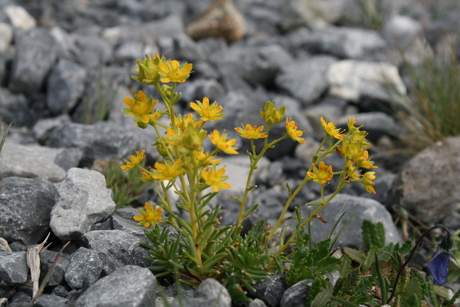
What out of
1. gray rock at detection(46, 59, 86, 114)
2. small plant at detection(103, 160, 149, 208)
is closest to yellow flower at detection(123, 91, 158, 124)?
small plant at detection(103, 160, 149, 208)

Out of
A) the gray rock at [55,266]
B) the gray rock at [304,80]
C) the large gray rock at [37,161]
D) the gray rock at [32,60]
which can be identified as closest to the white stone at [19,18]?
the gray rock at [32,60]

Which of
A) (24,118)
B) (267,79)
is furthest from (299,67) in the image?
(24,118)

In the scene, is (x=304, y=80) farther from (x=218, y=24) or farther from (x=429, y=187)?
(x=429, y=187)

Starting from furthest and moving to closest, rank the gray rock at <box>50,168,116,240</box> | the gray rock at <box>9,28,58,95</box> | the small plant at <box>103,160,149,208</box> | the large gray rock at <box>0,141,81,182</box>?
the gray rock at <box>9,28,58,95</box>, the small plant at <box>103,160,149,208</box>, the large gray rock at <box>0,141,81,182</box>, the gray rock at <box>50,168,116,240</box>

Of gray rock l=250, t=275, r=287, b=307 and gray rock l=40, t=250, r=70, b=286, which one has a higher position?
gray rock l=40, t=250, r=70, b=286

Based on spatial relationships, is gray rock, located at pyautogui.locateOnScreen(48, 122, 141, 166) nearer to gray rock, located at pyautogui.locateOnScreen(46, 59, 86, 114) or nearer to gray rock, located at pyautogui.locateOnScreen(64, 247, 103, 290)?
gray rock, located at pyautogui.locateOnScreen(46, 59, 86, 114)

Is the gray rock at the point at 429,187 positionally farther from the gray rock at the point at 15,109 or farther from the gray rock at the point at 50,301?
the gray rock at the point at 15,109
